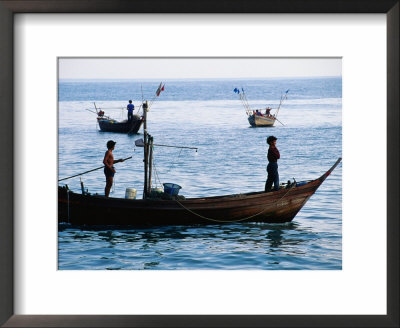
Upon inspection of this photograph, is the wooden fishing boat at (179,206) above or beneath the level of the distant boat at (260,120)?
beneath

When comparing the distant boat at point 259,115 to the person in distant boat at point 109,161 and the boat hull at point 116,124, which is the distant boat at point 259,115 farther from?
the person in distant boat at point 109,161

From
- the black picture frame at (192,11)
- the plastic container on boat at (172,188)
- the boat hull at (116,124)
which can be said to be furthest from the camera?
the plastic container on boat at (172,188)

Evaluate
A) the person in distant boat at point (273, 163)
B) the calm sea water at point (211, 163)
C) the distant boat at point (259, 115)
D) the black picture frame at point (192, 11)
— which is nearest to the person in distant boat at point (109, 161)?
the calm sea water at point (211, 163)

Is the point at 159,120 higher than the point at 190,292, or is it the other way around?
the point at 159,120

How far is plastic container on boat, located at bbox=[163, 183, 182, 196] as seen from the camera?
4.40m

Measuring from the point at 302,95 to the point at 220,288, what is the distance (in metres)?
1.50

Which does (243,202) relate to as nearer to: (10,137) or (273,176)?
(273,176)

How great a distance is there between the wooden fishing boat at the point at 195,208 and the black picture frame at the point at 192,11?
1.62 feet

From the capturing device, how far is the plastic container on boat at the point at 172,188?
440 cm

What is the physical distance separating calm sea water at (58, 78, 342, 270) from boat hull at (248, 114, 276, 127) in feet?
0.16

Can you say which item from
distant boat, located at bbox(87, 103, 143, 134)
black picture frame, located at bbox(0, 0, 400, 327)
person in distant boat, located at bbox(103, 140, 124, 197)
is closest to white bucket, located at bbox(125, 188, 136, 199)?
person in distant boat, located at bbox(103, 140, 124, 197)

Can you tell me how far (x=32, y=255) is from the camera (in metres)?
3.97

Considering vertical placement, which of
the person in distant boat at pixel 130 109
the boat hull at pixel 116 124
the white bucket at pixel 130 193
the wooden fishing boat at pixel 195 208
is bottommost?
the wooden fishing boat at pixel 195 208

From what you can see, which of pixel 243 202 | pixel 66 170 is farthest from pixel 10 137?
pixel 243 202
